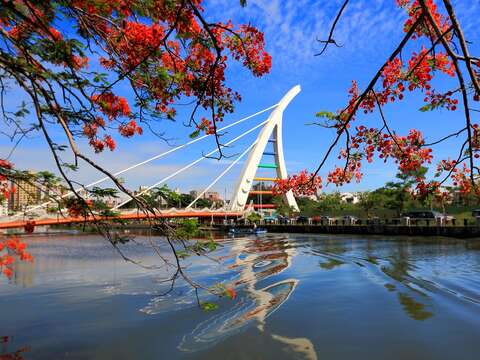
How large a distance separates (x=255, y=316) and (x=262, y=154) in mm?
49824

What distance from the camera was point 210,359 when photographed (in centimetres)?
525

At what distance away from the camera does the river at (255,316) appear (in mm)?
5586

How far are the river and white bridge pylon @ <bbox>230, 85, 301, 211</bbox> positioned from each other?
139ft

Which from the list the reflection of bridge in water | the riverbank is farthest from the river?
the riverbank

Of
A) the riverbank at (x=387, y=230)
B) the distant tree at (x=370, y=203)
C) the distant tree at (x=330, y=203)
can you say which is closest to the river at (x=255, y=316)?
the riverbank at (x=387, y=230)

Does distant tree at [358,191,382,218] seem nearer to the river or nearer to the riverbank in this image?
the riverbank

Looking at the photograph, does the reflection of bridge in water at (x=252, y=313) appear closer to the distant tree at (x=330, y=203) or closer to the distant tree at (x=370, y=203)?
the distant tree at (x=370, y=203)

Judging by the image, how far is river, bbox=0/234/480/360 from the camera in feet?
18.3

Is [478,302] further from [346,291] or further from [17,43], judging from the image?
[17,43]

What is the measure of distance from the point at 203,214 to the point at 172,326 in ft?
148

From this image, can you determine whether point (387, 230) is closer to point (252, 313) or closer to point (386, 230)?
point (386, 230)

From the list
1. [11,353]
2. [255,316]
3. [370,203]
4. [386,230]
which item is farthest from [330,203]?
[11,353]

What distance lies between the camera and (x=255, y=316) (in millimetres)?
7289

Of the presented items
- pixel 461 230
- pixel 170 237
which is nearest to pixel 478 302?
pixel 170 237
